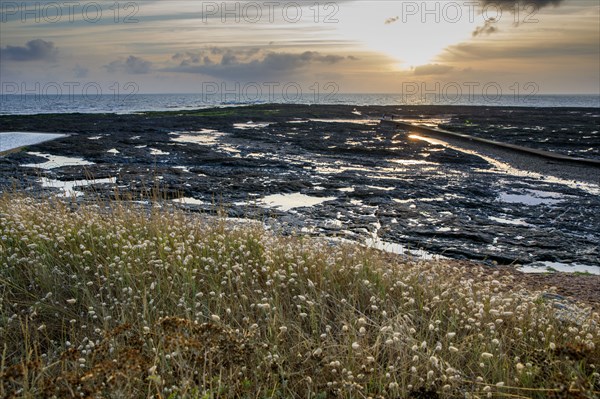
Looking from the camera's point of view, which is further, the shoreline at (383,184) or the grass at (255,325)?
the shoreline at (383,184)

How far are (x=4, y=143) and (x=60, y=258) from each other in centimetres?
2515

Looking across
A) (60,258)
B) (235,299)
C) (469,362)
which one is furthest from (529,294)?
(60,258)

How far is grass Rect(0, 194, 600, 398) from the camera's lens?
3992 mm

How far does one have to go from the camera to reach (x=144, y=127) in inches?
1539

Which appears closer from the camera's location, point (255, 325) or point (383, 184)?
point (255, 325)

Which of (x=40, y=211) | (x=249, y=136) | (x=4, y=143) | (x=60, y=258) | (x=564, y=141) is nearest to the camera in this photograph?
(x=60, y=258)

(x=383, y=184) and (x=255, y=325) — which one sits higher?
(x=383, y=184)

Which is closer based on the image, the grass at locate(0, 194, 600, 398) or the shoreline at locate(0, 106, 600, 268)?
the grass at locate(0, 194, 600, 398)

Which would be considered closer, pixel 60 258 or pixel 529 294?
pixel 529 294

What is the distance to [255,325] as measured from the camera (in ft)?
14.5

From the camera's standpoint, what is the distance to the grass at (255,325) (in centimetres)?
399

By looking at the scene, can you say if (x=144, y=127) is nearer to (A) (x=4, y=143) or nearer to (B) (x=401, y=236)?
(A) (x=4, y=143)

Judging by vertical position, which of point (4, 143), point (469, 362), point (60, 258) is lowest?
point (469, 362)

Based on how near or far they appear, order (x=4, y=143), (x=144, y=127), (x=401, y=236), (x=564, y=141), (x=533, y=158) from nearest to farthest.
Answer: (x=401, y=236) → (x=533, y=158) → (x=4, y=143) → (x=564, y=141) → (x=144, y=127)
